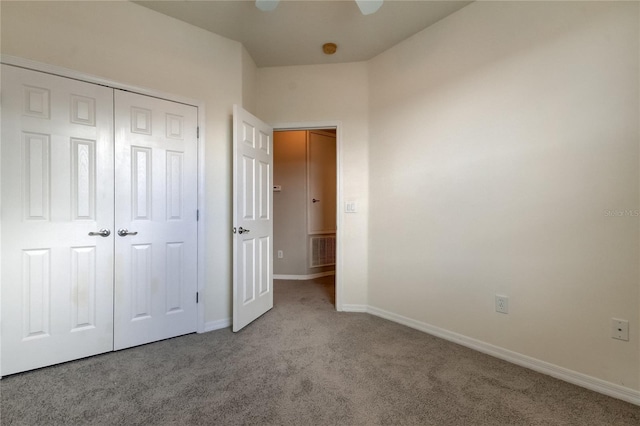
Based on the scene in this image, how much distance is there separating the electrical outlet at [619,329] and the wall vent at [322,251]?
345cm

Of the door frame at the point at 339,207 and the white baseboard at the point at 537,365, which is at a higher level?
the door frame at the point at 339,207

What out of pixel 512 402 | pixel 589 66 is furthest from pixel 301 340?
pixel 589 66

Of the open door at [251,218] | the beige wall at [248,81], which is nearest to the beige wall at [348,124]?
the beige wall at [248,81]

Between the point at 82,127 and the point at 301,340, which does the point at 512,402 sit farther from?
the point at 82,127

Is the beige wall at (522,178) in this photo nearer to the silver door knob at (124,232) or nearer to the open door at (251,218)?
the open door at (251,218)

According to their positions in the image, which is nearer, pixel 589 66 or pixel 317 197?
pixel 589 66

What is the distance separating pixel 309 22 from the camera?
231 centimetres

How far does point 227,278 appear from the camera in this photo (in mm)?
2531

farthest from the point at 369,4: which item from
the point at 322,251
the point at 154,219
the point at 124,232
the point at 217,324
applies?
the point at 322,251

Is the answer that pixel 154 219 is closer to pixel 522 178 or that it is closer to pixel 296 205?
pixel 296 205

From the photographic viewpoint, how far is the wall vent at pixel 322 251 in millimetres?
4523

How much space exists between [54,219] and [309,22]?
2.39 metres

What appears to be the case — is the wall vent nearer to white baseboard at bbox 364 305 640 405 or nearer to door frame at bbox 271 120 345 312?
door frame at bbox 271 120 345 312

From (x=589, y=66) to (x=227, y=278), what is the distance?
294cm
